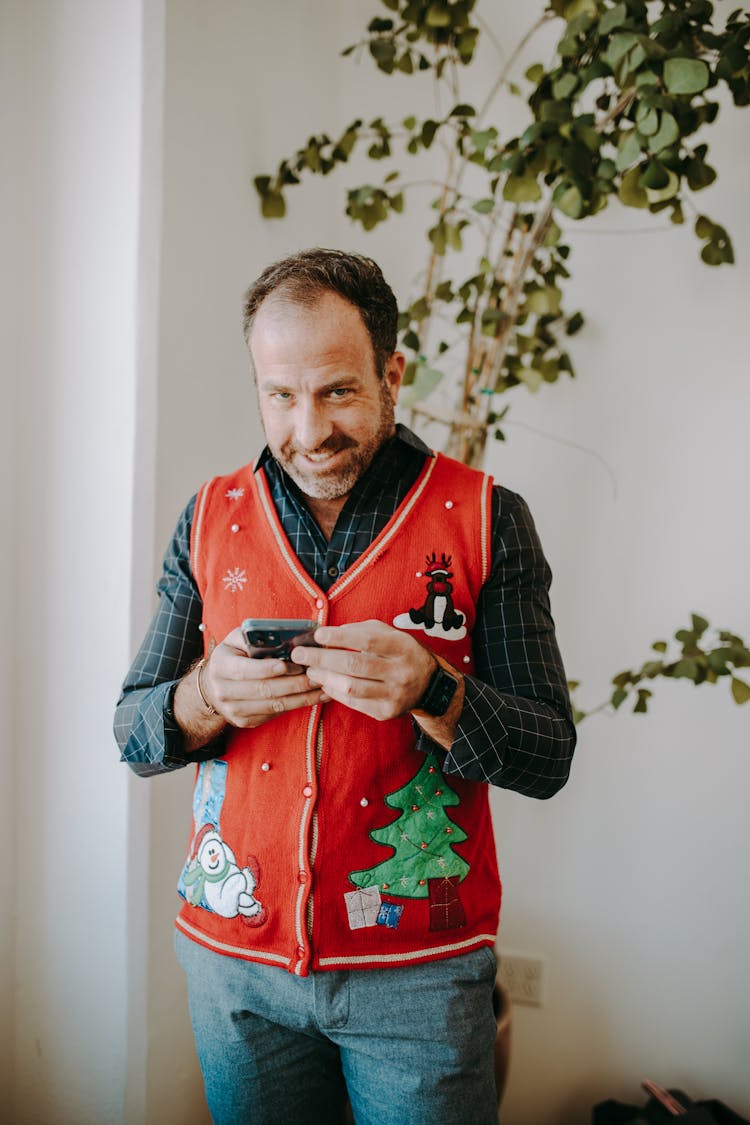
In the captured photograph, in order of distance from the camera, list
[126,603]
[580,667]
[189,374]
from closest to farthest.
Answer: [126,603], [189,374], [580,667]

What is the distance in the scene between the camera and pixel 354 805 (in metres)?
1.04

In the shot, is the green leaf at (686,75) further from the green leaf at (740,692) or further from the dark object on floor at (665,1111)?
the dark object on floor at (665,1111)

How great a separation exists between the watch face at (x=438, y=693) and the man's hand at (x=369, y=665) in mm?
19

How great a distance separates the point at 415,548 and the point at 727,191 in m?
1.28

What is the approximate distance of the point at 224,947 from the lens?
3.51 ft

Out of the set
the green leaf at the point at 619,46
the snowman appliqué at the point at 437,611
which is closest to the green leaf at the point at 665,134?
the green leaf at the point at 619,46

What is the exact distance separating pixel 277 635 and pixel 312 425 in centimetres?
27

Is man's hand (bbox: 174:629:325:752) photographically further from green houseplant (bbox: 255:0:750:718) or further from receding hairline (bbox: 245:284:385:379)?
green houseplant (bbox: 255:0:750:718)

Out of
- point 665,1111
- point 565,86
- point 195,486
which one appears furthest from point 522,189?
point 665,1111

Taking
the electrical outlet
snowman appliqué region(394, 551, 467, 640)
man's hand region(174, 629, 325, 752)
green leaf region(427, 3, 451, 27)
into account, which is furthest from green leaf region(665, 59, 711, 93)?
the electrical outlet

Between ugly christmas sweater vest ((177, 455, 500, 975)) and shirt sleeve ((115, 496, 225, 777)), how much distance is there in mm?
65

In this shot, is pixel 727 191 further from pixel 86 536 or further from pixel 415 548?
pixel 86 536

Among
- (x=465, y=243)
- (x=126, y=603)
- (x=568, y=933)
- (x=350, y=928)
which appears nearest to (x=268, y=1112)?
(x=350, y=928)

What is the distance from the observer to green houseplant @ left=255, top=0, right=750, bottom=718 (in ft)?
4.49
